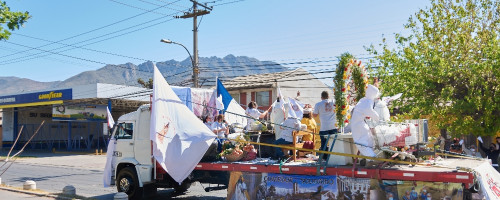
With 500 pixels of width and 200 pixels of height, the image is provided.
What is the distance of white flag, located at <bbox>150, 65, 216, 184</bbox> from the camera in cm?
877

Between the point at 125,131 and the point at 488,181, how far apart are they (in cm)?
801

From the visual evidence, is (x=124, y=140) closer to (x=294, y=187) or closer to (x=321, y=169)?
(x=294, y=187)

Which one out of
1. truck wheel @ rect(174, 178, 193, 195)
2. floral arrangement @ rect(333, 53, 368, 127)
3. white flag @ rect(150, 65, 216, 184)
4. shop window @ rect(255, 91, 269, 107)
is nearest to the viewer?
floral arrangement @ rect(333, 53, 368, 127)

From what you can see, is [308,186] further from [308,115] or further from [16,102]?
[16,102]

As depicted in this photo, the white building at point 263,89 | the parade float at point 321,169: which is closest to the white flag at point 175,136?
the parade float at point 321,169

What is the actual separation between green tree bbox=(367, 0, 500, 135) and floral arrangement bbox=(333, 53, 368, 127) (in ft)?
27.4

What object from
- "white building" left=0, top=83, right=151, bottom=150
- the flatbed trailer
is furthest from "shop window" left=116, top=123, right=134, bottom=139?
"white building" left=0, top=83, right=151, bottom=150

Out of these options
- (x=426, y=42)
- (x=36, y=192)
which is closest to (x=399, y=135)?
(x=36, y=192)

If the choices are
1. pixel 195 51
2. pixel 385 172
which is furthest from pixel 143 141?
pixel 195 51

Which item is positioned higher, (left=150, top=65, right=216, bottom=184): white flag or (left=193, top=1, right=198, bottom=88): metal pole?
(left=193, top=1, right=198, bottom=88): metal pole

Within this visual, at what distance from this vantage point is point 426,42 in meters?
18.5

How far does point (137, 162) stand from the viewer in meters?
10.5

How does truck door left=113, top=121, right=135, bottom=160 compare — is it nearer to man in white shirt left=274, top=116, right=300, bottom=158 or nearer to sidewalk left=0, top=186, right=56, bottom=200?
sidewalk left=0, top=186, right=56, bottom=200

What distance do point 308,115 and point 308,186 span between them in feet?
9.42
